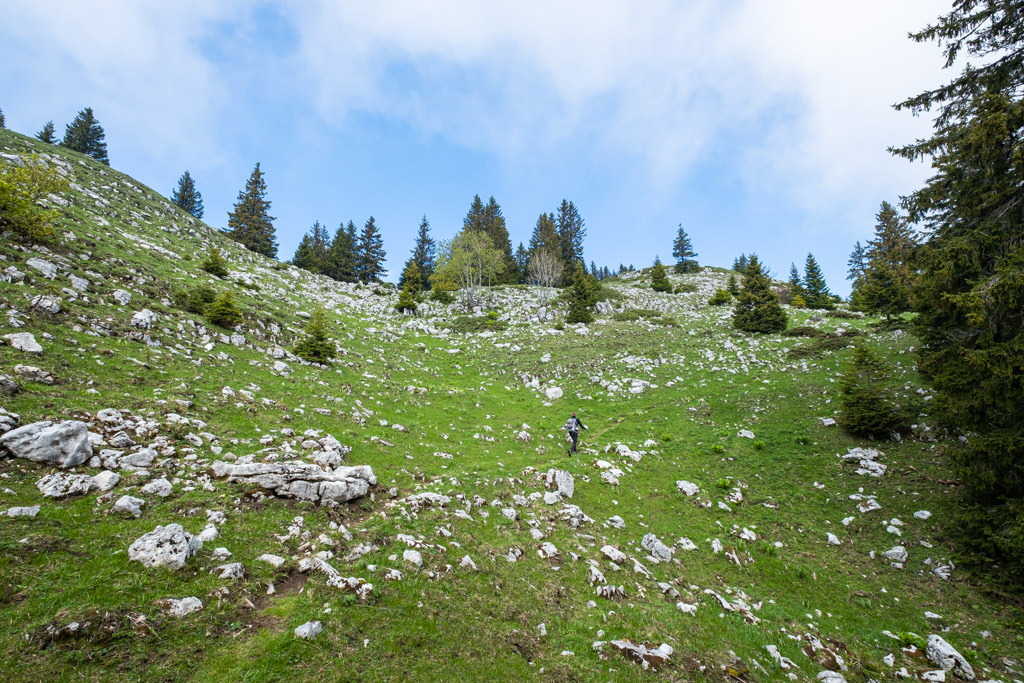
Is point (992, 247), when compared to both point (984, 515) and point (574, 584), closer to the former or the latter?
point (984, 515)

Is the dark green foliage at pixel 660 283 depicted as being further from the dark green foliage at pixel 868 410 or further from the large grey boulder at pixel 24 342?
the large grey boulder at pixel 24 342

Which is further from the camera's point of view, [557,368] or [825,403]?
[557,368]

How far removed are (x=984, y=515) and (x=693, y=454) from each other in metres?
8.76

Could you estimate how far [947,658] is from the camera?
8.14 m

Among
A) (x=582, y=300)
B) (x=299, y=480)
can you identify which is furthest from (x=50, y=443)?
(x=582, y=300)

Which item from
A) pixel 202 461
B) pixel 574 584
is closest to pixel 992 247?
pixel 574 584

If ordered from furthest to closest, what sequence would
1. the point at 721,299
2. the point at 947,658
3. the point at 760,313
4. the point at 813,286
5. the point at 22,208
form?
the point at 813,286 < the point at 721,299 < the point at 760,313 < the point at 22,208 < the point at 947,658

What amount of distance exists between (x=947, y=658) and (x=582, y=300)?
41.8 metres

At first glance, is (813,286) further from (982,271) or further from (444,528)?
(444,528)

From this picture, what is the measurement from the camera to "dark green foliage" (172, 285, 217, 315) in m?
20.1

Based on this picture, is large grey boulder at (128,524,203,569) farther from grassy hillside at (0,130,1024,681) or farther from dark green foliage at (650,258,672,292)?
dark green foliage at (650,258,672,292)

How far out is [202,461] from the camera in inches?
376

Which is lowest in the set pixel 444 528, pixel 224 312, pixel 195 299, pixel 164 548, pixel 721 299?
pixel 444 528

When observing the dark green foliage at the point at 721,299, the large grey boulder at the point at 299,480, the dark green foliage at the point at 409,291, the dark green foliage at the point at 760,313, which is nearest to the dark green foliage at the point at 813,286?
the dark green foliage at the point at 721,299
